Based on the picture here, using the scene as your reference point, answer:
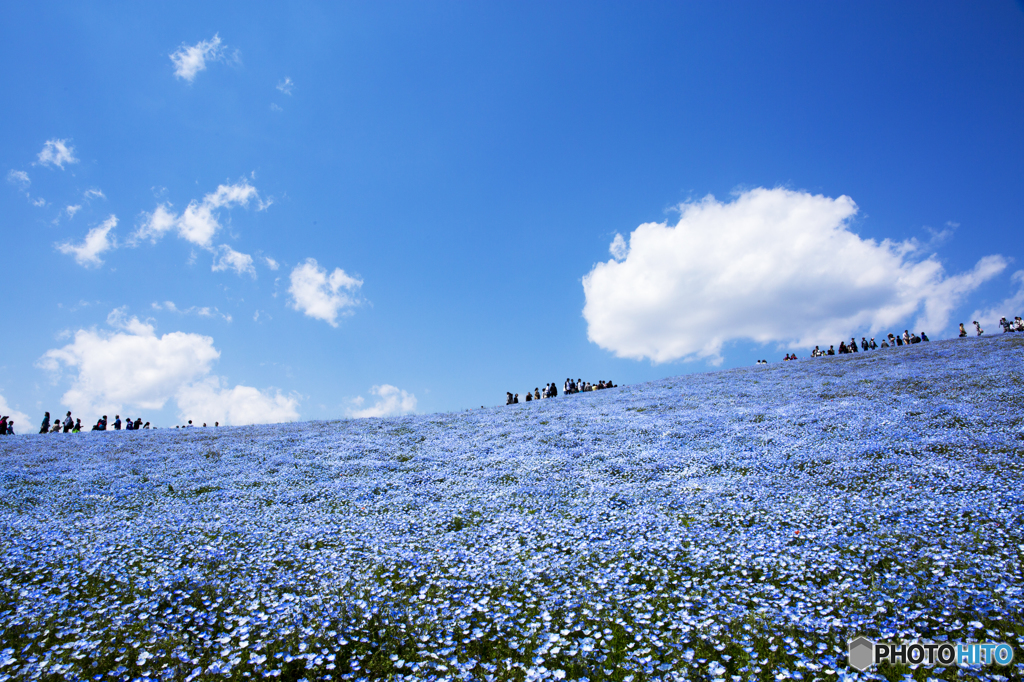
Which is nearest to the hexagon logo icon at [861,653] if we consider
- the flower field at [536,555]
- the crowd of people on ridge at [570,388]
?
the flower field at [536,555]

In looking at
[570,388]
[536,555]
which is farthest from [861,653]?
[570,388]

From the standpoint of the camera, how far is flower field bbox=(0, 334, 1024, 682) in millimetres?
7781

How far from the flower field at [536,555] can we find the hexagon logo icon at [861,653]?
0.14 metres

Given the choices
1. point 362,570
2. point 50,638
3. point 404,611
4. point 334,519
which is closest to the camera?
point 50,638

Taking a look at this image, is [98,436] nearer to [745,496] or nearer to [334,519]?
[334,519]

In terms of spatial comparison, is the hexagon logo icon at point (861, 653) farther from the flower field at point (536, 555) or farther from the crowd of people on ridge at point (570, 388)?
the crowd of people on ridge at point (570, 388)

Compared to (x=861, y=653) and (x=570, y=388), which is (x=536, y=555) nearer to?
(x=861, y=653)

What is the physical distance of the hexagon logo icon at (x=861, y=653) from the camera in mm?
7250

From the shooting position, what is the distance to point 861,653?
7477 millimetres

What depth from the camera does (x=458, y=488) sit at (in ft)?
53.4

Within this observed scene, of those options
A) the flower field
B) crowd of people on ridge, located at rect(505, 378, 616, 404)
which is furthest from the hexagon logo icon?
crowd of people on ridge, located at rect(505, 378, 616, 404)

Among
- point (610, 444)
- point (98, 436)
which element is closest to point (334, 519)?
point (610, 444)

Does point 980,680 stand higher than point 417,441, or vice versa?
point 417,441

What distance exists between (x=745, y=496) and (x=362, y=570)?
10691 millimetres
